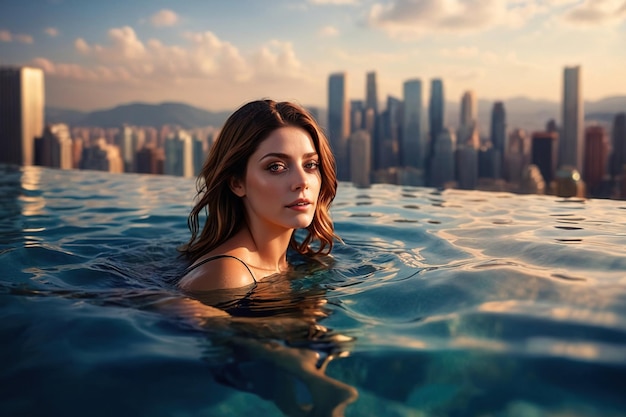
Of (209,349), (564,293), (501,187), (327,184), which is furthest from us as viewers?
(501,187)

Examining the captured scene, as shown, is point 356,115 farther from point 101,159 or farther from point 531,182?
point 101,159

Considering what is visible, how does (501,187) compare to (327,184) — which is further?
(501,187)

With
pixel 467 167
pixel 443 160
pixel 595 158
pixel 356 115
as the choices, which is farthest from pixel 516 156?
pixel 356 115

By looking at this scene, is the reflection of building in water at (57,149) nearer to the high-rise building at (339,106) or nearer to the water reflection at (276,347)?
the high-rise building at (339,106)

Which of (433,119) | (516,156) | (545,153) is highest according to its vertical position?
(433,119)

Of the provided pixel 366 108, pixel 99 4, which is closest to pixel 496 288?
pixel 99 4

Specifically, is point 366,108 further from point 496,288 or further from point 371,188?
point 496,288

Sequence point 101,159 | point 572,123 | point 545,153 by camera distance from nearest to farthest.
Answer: point 101,159
point 545,153
point 572,123
